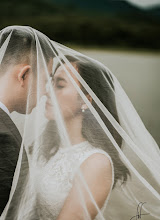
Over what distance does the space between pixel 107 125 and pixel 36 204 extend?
13.4 inches

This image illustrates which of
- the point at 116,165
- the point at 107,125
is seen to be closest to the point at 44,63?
the point at 107,125

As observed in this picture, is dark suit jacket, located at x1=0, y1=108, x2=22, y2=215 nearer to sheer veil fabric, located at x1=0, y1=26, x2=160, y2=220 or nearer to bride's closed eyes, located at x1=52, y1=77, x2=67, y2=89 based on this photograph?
sheer veil fabric, located at x1=0, y1=26, x2=160, y2=220

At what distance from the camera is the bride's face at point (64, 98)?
3.17 ft

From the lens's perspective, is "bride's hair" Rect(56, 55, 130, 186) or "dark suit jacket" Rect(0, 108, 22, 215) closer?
"dark suit jacket" Rect(0, 108, 22, 215)

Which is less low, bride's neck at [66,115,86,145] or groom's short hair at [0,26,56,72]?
groom's short hair at [0,26,56,72]

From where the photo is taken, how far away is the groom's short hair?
97 cm

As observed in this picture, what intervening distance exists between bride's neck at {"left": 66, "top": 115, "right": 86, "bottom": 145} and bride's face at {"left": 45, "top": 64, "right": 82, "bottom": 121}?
0.02 metres

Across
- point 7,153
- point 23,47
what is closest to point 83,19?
point 23,47

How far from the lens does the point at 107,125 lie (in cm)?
101

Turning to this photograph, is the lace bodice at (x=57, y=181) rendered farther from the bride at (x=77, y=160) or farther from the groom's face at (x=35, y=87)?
the groom's face at (x=35, y=87)

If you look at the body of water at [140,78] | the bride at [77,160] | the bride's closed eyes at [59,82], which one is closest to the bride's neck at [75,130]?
the bride at [77,160]

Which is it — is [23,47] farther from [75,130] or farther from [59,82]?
[75,130]


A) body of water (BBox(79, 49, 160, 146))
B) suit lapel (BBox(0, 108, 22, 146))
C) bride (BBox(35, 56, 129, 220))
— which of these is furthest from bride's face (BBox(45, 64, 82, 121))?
body of water (BBox(79, 49, 160, 146))

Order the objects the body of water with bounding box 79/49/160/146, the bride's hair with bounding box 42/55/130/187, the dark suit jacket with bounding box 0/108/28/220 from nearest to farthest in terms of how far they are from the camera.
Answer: the dark suit jacket with bounding box 0/108/28/220
the bride's hair with bounding box 42/55/130/187
the body of water with bounding box 79/49/160/146
